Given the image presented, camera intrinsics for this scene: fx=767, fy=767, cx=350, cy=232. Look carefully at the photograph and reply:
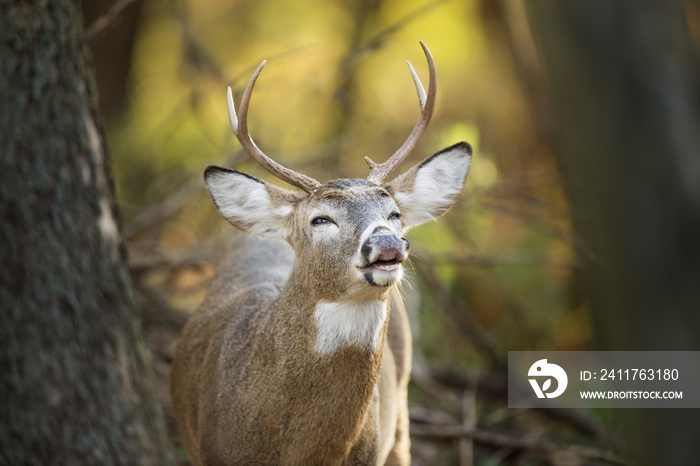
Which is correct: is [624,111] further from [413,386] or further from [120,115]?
[120,115]

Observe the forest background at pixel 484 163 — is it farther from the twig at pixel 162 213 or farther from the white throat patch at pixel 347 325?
the white throat patch at pixel 347 325

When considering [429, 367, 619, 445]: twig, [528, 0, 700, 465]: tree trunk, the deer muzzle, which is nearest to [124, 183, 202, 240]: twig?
[429, 367, 619, 445]: twig

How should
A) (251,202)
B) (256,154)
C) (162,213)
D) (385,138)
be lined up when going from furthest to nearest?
(385,138)
(162,213)
(251,202)
(256,154)

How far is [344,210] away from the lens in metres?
3.85

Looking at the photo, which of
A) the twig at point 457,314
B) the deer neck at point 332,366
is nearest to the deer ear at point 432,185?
the deer neck at point 332,366

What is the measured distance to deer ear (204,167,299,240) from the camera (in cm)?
427

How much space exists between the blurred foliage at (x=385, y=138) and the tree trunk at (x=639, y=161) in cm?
276

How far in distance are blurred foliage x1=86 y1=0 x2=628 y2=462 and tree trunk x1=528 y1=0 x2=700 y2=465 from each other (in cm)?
276

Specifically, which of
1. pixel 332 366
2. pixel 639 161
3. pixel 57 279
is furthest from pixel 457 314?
pixel 639 161

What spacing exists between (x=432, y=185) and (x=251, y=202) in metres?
1.06

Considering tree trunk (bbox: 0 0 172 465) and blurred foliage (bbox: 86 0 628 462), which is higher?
blurred foliage (bbox: 86 0 628 462)

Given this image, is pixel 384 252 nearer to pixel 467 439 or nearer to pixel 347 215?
pixel 347 215

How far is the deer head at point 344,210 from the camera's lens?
3.60 meters

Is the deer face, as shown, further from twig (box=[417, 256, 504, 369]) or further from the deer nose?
twig (box=[417, 256, 504, 369])
